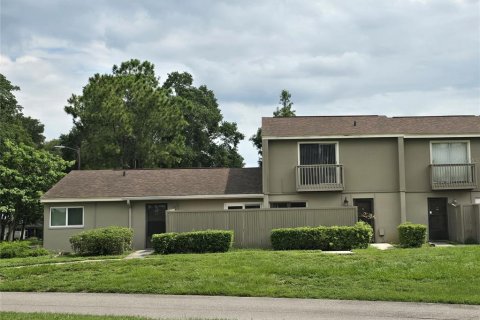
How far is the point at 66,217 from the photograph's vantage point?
2506 cm

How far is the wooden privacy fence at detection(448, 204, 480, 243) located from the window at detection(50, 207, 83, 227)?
667 inches

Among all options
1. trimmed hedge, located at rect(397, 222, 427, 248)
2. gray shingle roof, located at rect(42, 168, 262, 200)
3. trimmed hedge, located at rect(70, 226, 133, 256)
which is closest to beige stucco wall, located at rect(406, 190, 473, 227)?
trimmed hedge, located at rect(397, 222, 427, 248)

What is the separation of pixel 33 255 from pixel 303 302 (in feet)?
45.9

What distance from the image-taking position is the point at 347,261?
15328 mm

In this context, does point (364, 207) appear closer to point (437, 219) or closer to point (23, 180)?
point (437, 219)

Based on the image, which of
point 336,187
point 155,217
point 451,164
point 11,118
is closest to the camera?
point 336,187

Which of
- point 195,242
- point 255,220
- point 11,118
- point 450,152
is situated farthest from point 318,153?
point 11,118

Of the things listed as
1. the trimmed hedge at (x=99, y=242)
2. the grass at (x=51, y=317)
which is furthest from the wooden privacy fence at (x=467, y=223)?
the grass at (x=51, y=317)

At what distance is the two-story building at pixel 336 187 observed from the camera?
24.6 metres

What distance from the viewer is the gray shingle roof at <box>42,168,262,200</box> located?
25.1m

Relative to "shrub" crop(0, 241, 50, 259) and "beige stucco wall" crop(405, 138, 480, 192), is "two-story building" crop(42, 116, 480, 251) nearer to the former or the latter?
"beige stucco wall" crop(405, 138, 480, 192)

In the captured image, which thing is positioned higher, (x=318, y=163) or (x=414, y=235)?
(x=318, y=163)

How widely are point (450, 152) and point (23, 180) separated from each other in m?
23.1

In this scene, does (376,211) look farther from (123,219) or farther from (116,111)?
(116,111)
